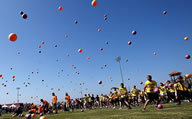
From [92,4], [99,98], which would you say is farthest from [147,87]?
[99,98]

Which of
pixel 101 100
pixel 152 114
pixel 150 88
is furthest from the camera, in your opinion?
pixel 101 100

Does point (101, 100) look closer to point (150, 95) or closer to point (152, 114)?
point (150, 95)

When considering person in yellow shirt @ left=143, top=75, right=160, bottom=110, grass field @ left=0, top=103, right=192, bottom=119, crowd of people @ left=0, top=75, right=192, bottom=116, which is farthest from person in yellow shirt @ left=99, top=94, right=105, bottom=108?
person in yellow shirt @ left=143, top=75, right=160, bottom=110

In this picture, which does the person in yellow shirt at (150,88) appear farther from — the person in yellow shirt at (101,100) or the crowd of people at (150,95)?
the person in yellow shirt at (101,100)

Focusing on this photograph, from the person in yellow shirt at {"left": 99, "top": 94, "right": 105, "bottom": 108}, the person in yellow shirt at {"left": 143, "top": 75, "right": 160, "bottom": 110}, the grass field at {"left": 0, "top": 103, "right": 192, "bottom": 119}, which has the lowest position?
the person in yellow shirt at {"left": 99, "top": 94, "right": 105, "bottom": 108}

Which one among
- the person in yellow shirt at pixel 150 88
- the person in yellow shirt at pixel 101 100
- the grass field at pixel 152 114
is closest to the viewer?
the grass field at pixel 152 114

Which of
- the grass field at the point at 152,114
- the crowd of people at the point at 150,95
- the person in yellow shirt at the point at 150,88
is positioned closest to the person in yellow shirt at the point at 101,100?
the crowd of people at the point at 150,95

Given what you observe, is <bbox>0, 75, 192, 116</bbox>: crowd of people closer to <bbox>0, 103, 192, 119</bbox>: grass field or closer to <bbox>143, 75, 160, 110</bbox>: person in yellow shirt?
<bbox>143, 75, 160, 110</bbox>: person in yellow shirt

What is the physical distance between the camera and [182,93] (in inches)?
463

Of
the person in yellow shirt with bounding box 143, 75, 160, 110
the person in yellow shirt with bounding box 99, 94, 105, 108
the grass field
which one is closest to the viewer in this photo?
the grass field

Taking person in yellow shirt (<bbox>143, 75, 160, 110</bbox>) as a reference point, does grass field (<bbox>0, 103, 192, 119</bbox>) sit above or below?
below

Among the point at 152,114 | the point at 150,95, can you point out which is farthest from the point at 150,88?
the point at 152,114

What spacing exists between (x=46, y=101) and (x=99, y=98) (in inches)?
464

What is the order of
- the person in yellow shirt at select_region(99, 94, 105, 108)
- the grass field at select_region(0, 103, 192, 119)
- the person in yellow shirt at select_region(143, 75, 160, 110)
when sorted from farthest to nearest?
the person in yellow shirt at select_region(99, 94, 105, 108)
the person in yellow shirt at select_region(143, 75, 160, 110)
the grass field at select_region(0, 103, 192, 119)
